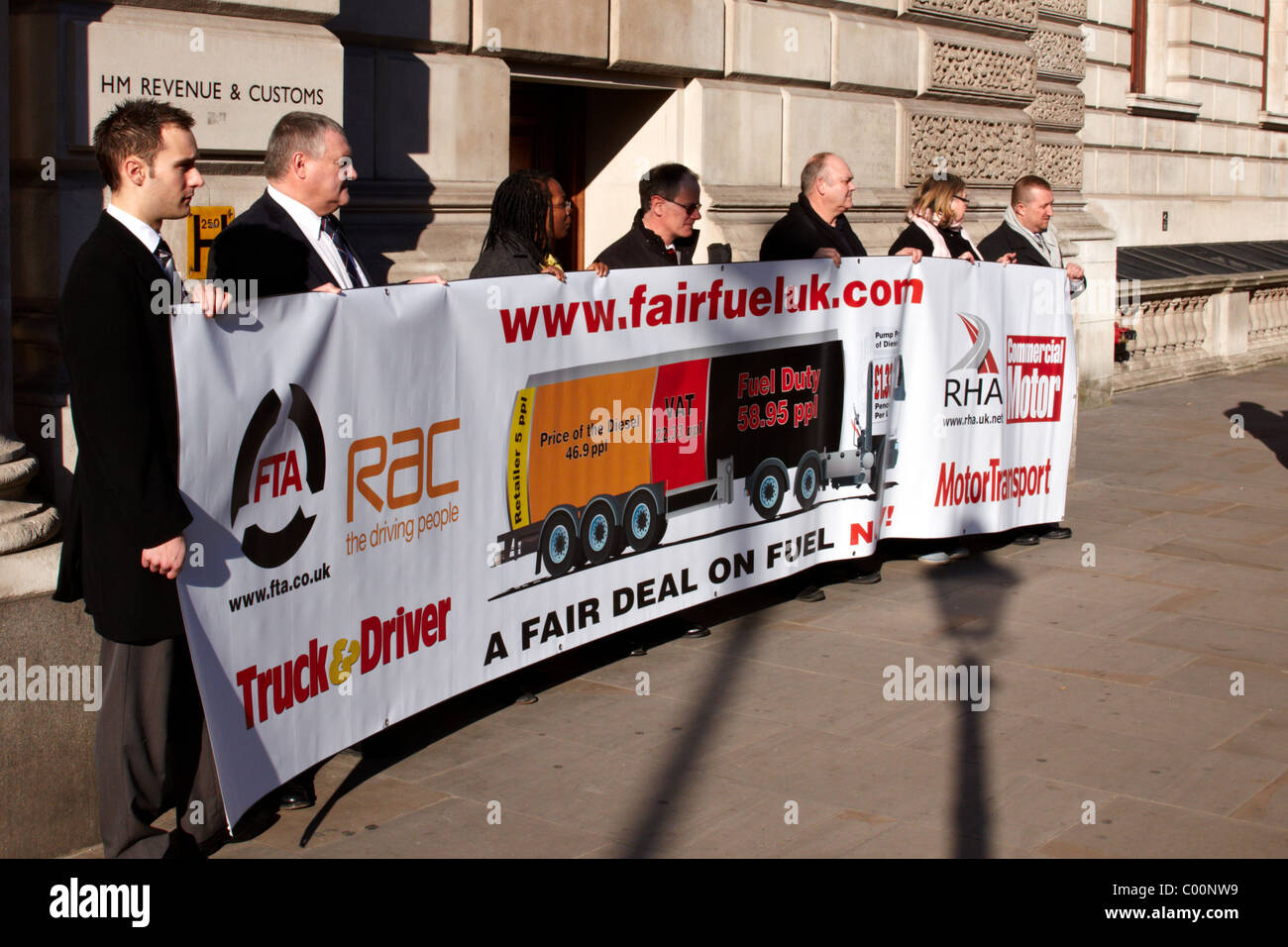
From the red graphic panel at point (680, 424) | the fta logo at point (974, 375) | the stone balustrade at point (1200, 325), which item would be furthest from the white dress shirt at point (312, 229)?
the stone balustrade at point (1200, 325)

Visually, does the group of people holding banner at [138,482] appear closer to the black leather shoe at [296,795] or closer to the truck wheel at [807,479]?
the black leather shoe at [296,795]

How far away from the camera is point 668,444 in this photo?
6.21 meters

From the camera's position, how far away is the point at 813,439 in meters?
7.08

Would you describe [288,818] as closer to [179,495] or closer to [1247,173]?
[179,495]

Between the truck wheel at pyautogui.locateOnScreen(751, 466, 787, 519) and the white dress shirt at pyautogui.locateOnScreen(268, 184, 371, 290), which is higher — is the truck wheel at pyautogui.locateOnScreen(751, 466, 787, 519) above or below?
below

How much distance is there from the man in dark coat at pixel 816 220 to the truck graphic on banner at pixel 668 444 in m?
0.55

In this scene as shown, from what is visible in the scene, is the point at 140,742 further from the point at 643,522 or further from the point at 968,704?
the point at 968,704

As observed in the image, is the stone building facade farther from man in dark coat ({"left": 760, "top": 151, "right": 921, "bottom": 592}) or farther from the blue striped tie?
man in dark coat ({"left": 760, "top": 151, "right": 921, "bottom": 592})

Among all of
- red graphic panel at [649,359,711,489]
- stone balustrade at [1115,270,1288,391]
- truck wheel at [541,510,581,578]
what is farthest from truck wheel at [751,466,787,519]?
stone balustrade at [1115,270,1288,391]

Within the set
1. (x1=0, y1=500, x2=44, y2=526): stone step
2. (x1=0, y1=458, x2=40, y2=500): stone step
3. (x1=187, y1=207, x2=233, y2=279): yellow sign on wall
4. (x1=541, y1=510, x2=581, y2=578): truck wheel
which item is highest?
(x1=187, y1=207, x2=233, y2=279): yellow sign on wall

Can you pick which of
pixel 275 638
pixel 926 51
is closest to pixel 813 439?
pixel 275 638

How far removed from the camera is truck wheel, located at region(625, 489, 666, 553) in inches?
237

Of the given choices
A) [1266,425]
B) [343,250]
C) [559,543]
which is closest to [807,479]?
[559,543]

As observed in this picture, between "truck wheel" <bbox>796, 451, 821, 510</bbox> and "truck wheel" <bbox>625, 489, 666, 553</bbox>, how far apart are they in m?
1.03
